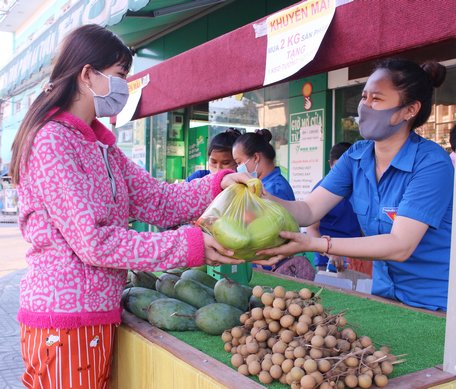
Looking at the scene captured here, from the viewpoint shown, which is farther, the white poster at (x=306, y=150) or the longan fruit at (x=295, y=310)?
the white poster at (x=306, y=150)

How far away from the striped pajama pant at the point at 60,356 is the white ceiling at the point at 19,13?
2614cm

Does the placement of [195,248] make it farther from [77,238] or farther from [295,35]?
[295,35]

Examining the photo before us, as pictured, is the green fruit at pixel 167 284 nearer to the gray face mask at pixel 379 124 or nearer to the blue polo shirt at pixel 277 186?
the gray face mask at pixel 379 124

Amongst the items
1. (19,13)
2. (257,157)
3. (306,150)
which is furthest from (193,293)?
(19,13)

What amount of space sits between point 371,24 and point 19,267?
29.9 ft

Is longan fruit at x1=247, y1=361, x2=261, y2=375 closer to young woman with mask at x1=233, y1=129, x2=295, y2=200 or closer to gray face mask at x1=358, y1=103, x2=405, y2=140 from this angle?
gray face mask at x1=358, y1=103, x2=405, y2=140

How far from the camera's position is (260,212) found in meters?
1.64

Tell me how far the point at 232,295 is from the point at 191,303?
0.70 ft

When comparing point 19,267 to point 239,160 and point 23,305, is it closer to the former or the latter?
point 239,160

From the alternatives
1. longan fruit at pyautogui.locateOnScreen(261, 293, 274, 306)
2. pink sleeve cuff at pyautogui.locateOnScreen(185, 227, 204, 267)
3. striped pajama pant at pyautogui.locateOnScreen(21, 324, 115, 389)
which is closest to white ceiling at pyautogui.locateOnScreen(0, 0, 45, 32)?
striped pajama pant at pyautogui.locateOnScreen(21, 324, 115, 389)

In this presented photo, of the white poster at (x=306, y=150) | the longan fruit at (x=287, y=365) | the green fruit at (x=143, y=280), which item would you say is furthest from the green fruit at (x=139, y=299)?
the white poster at (x=306, y=150)

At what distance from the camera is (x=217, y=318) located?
1.80 m

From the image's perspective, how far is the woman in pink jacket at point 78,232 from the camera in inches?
62.4

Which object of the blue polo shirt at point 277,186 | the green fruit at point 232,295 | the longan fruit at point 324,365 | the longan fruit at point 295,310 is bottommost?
the longan fruit at point 324,365
